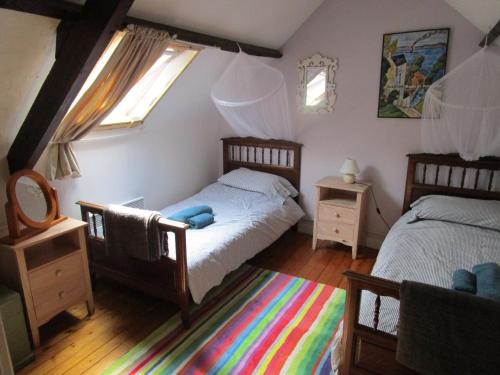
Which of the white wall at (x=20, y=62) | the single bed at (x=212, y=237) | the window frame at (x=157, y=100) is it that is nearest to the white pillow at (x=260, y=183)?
the single bed at (x=212, y=237)

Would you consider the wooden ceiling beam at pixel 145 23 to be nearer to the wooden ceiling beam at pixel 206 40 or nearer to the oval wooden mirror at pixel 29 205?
the wooden ceiling beam at pixel 206 40

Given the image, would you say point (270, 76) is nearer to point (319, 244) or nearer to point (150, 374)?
point (319, 244)

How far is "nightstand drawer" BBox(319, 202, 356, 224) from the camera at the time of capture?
3518 mm

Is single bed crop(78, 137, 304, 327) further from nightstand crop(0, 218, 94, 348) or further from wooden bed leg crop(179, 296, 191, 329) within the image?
nightstand crop(0, 218, 94, 348)

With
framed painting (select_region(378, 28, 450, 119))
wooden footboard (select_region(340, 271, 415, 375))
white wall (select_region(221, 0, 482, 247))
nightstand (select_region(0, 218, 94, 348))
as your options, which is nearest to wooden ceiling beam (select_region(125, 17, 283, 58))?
white wall (select_region(221, 0, 482, 247))

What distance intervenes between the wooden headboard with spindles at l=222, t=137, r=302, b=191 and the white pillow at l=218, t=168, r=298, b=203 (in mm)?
147

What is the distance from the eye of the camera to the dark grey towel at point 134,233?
2.44m

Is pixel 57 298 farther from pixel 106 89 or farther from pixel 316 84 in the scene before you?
pixel 316 84

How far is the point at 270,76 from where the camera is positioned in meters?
3.23

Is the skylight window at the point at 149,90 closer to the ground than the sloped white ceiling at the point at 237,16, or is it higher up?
closer to the ground

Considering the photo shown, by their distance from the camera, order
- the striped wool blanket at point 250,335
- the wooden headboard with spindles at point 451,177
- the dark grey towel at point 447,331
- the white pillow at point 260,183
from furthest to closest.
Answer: the white pillow at point 260,183
the wooden headboard with spindles at point 451,177
the striped wool blanket at point 250,335
the dark grey towel at point 447,331

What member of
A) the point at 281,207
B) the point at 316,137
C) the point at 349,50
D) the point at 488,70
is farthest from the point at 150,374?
the point at 349,50

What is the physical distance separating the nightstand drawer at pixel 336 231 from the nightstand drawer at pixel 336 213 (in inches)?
1.7

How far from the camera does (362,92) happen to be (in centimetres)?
362
